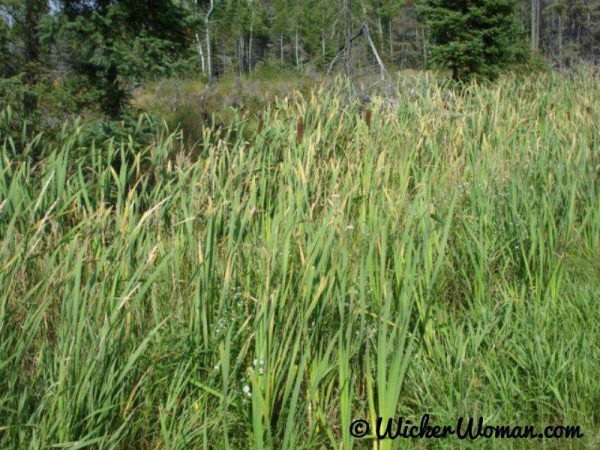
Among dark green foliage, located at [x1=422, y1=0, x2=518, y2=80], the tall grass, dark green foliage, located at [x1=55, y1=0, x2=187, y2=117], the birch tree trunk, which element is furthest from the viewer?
dark green foliage, located at [x1=422, y1=0, x2=518, y2=80]

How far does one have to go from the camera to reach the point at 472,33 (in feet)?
44.2

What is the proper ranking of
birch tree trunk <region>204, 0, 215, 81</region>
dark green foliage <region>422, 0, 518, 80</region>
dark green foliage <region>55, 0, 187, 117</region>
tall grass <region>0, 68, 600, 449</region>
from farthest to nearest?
dark green foliage <region>422, 0, 518, 80</region> → birch tree trunk <region>204, 0, 215, 81</region> → dark green foliage <region>55, 0, 187, 117</region> → tall grass <region>0, 68, 600, 449</region>

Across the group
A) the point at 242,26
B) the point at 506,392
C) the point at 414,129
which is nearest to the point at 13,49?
the point at 414,129

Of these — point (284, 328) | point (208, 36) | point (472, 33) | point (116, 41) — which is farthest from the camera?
point (208, 36)

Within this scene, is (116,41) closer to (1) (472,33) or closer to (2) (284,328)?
(2) (284,328)

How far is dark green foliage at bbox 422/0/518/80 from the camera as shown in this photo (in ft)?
42.5

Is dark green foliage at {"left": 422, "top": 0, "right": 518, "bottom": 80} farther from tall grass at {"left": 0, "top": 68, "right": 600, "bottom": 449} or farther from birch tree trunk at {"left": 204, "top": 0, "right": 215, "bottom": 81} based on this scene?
tall grass at {"left": 0, "top": 68, "right": 600, "bottom": 449}

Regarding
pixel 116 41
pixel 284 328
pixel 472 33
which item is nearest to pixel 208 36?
pixel 472 33

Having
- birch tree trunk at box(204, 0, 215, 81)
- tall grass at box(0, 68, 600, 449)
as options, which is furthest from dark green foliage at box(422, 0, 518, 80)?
tall grass at box(0, 68, 600, 449)

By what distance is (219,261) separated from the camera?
223 centimetres

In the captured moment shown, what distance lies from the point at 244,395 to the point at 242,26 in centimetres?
5126

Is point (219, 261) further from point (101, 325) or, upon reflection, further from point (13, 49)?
point (13, 49)

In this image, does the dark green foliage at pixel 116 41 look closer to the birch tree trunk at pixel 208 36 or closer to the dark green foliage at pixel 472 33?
the birch tree trunk at pixel 208 36

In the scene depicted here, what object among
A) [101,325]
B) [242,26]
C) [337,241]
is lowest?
[101,325]
